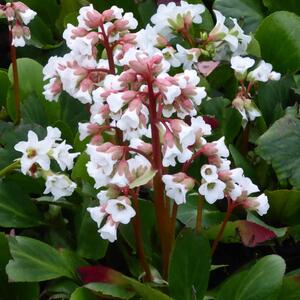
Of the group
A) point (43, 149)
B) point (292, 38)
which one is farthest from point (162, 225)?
point (292, 38)

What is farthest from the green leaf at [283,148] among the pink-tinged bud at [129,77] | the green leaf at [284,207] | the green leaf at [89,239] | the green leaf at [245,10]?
the green leaf at [245,10]

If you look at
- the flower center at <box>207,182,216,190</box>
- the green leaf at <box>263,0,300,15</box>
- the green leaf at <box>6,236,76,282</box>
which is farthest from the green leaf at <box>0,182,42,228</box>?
the green leaf at <box>263,0,300,15</box>

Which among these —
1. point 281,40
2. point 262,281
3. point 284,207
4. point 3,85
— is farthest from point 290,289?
point 3,85

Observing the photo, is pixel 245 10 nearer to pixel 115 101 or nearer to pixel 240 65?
pixel 240 65

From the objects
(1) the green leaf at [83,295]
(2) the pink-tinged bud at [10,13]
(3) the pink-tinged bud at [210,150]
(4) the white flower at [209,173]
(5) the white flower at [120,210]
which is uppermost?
(3) the pink-tinged bud at [210,150]

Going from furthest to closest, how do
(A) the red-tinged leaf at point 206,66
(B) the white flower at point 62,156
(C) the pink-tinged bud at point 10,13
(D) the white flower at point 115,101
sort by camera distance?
(A) the red-tinged leaf at point 206,66, (C) the pink-tinged bud at point 10,13, (B) the white flower at point 62,156, (D) the white flower at point 115,101

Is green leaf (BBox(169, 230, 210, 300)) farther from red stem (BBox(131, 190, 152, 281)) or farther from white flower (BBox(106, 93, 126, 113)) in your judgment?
white flower (BBox(106, 93, 126, 113))

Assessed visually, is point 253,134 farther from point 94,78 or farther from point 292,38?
point 94,78

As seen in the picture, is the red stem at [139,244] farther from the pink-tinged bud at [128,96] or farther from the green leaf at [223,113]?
the green leaf at [223,113]
